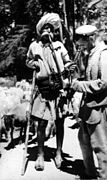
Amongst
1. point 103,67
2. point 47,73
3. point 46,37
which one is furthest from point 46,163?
point 103,67

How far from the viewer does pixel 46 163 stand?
23.2ft

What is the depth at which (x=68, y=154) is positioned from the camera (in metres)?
7.66

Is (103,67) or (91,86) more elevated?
(103,67)

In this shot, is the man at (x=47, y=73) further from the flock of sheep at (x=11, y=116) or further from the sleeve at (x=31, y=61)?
the flock of sheep at (x=11, y=116)

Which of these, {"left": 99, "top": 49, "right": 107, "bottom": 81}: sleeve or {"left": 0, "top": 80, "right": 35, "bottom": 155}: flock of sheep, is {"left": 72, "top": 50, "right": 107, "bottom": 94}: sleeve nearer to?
{"left": 99, "top": 49, "right": 107, "bottom": 81}: sleeve

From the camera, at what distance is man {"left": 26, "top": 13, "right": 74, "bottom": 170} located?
21.9ft

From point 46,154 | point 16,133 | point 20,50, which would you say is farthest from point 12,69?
point 46,154

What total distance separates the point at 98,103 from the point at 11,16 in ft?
77.7

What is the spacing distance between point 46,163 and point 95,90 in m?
2.21

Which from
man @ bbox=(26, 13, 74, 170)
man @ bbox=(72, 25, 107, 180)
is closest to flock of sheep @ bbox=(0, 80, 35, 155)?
man @ bbox=(26, 13, 74, 170)

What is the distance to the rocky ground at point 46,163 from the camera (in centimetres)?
644

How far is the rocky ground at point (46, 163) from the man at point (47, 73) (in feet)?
0.53

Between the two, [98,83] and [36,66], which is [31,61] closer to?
[36,66]

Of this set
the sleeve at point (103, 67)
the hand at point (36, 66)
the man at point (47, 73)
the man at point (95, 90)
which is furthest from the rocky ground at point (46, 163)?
the sleeve at point (103, 67)
